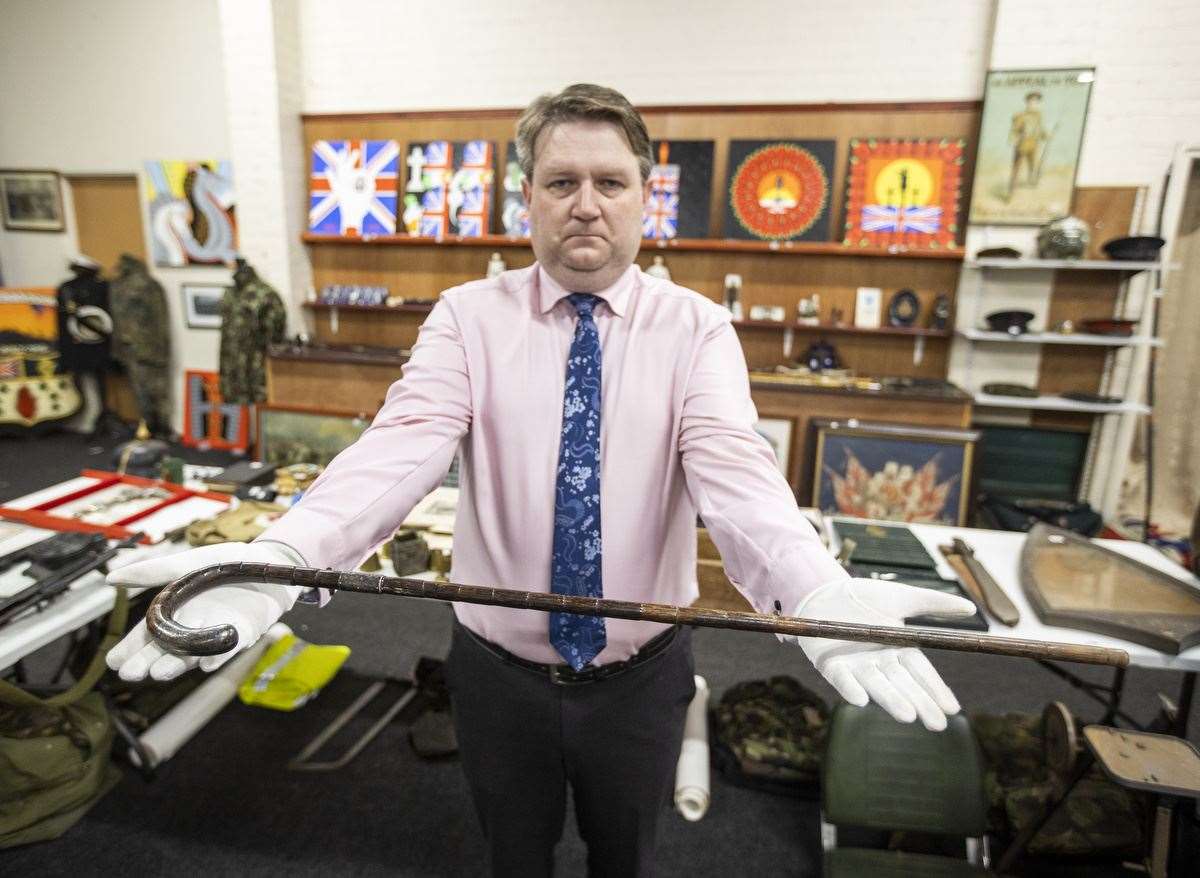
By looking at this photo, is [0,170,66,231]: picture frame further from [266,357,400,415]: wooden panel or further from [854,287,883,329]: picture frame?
[854,287,883,329]: picture frame

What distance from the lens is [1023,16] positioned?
407cm

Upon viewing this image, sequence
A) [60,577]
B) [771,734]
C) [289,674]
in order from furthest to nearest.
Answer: [289,674] < [771,734] < [60,577]

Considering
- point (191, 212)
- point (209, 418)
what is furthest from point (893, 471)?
point (191, 212)

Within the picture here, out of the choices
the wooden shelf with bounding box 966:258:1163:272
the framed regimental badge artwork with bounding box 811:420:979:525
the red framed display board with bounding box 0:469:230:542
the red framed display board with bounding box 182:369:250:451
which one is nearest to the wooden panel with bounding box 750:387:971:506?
the framed regimental badge artwork with bounding box 811:420:979:525

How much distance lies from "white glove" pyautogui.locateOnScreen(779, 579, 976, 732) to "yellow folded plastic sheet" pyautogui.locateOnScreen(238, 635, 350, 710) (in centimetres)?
239

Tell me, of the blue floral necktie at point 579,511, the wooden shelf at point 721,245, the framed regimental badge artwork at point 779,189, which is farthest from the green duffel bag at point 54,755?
the framed regimental badge artwork at point 779,189

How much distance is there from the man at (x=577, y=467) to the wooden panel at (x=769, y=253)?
3769mm

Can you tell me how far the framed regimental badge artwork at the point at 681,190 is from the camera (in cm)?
470

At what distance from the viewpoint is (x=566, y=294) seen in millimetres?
1237

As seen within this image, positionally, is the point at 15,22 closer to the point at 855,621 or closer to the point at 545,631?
the point at 545,631

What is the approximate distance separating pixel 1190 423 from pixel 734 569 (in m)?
5.12

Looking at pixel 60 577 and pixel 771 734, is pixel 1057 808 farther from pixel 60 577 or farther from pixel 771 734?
pixel 60 577

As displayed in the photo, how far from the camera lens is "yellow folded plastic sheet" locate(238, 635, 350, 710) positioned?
103 inches

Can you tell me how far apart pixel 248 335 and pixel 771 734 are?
182 inches
